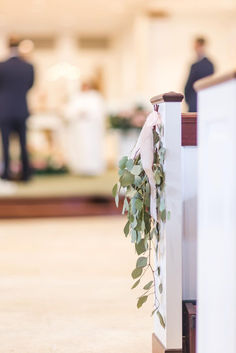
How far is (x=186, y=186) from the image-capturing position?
273 cm

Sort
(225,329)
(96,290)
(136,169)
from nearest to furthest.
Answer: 1. (225,329)
2. (136,169)
3. (96,290)

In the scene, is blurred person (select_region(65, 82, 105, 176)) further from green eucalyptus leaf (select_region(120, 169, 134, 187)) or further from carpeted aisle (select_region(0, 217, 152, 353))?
green eucalyptus leaf (select_region(120, 169, 134, 187))

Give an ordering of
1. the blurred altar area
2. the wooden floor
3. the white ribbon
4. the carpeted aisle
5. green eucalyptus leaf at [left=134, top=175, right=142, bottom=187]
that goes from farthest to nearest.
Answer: the blurred altar area → the wooden floor → the carpeted aisle → green eucalyptus leaf at [left=134, top=175, right=142, bottom=187] → the white ribbon

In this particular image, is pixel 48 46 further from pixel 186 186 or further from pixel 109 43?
pixel 186 186

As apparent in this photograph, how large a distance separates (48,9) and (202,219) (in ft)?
43.5

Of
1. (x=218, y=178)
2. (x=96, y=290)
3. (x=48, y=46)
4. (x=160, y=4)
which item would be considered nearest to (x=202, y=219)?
(x=218, y=178)

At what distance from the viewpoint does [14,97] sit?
846 cm

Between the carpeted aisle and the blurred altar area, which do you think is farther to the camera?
the blurred altar area

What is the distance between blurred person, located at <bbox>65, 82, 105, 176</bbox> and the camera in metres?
10.8

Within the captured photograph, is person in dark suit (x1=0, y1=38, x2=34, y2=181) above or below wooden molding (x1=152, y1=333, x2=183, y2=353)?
above

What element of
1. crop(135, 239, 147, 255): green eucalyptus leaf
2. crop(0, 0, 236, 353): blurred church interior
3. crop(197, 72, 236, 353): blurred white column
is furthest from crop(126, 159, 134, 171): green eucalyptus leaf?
crop(0, 0, 236, 353): blurred church interior

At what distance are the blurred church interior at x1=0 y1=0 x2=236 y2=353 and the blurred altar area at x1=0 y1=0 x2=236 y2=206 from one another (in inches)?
1.0

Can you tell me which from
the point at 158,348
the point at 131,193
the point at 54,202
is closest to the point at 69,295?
the point at 158,348

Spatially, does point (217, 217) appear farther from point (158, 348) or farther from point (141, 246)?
point (158, 348)
